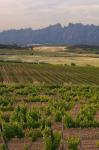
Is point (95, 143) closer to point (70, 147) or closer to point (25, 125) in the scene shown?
point (70, 147)

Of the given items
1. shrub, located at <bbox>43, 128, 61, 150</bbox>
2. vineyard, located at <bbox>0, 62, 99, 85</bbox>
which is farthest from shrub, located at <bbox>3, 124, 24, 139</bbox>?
vineyard, located at <bbox>0, 62, 99, 85</bbox>

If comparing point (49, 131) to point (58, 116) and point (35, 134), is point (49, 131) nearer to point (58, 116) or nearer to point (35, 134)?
point (35, 134)

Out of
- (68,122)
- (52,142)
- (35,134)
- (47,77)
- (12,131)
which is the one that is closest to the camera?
(52,142)

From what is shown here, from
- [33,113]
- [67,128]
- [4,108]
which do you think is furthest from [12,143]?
[4,108]

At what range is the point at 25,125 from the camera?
19094mm

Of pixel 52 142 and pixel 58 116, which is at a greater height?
pixel 52 142

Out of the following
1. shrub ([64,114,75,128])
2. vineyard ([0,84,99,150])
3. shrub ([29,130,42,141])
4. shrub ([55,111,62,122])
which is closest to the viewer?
vineyard ([0,84,99,150])

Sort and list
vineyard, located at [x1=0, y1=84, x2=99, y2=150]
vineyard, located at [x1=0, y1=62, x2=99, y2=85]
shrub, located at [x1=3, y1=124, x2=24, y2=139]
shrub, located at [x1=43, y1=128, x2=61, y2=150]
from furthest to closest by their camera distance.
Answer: vineyard, located at [x1=0, y1=62, x2=99, y2=85], shrub, located at [x1=3, y1=124, x2=24, y2=139], vineyard, located at [x1=0, y1=84, x2=99, y2=150], shrub, located at [x1=43, y1=128, x2=61, y2=150]

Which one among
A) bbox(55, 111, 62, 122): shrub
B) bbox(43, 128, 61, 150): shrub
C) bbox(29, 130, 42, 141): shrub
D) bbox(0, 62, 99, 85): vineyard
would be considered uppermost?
bbox(43, 128, 61, 150): shrub

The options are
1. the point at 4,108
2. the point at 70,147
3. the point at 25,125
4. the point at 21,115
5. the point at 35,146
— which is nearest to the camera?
the point at 70,147

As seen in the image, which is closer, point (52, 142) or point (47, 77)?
point (52, 142)

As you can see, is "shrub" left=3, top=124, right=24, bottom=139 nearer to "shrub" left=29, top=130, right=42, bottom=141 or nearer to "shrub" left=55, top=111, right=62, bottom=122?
"shrub" left=29, top=130, right=42, bottom=141

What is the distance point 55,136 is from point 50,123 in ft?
15.6

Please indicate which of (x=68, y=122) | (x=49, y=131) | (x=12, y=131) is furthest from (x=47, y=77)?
(x=49, y=131)
